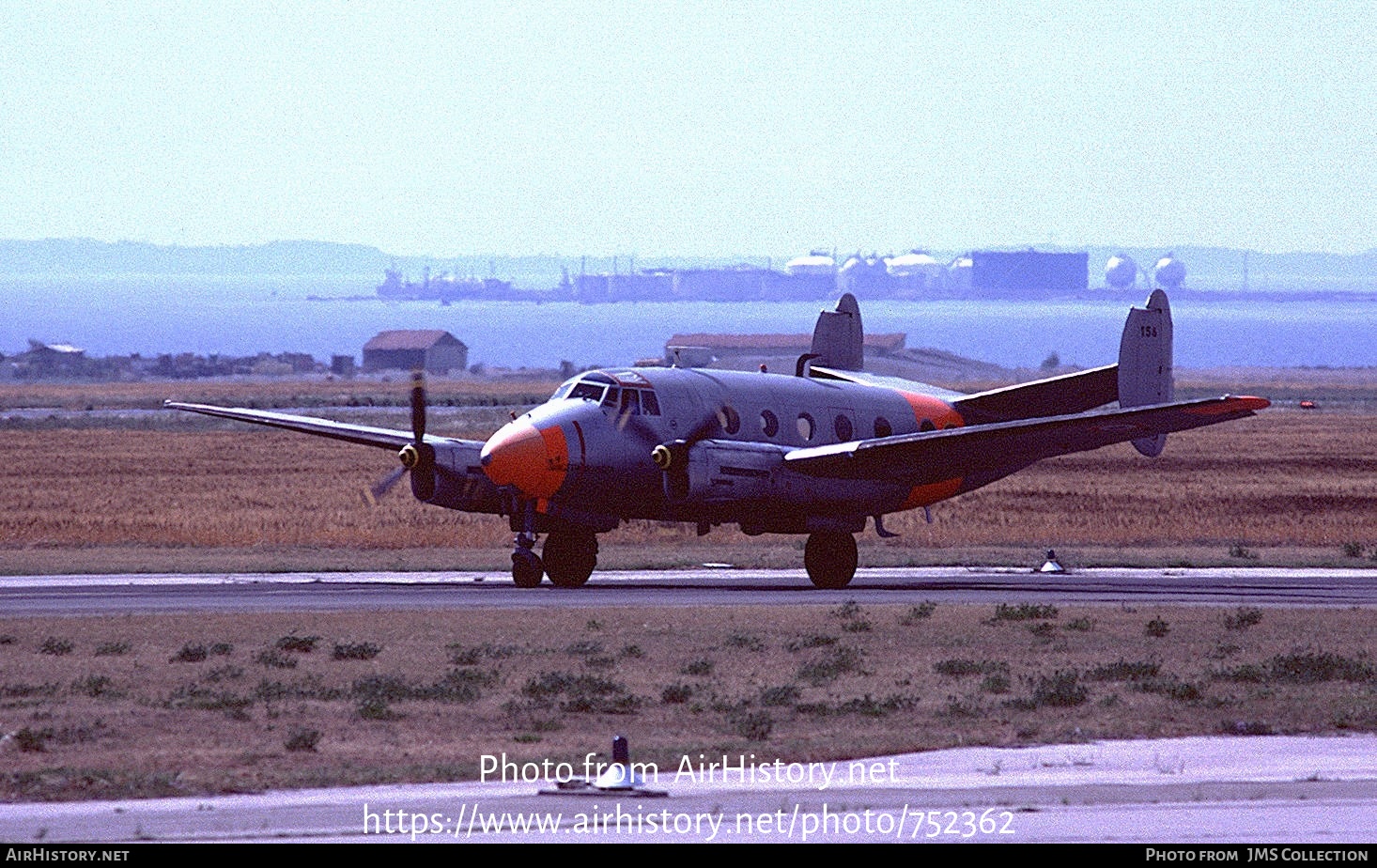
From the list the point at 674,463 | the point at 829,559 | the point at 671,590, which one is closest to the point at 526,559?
the point at 671,590

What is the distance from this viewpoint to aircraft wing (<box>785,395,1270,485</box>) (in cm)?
4162

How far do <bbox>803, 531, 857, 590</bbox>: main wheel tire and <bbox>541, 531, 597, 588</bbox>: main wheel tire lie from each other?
4.94 metres

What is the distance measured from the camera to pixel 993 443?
144 feet

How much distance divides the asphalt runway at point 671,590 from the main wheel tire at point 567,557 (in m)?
0.40

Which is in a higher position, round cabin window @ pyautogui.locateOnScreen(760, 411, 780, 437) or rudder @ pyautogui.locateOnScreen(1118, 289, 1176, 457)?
rudder @ pyautogui.locateOnScreen(1118, 289, 1176, 457)

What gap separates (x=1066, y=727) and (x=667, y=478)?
16.9 meters

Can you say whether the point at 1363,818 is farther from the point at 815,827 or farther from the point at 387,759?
the point at 387,759

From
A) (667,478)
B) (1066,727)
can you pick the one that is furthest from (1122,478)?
(1066,727)

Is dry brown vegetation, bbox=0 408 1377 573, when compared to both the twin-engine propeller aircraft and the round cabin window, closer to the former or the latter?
the twin-engine propeller aircraft

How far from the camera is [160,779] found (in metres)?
20.5

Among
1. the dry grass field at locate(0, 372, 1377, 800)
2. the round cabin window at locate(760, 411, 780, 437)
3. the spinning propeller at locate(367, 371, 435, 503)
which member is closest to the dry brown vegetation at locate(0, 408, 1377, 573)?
the dry grass field at locate(0, 372, 1377, 800)

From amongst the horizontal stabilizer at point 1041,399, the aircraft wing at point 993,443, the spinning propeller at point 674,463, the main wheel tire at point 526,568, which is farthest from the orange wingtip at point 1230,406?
the main wheel tire at point 526,568

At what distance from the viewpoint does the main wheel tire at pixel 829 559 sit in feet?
144

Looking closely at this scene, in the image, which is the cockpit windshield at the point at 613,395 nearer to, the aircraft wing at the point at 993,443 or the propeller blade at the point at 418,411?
the propeller blade at the point at 418,411
